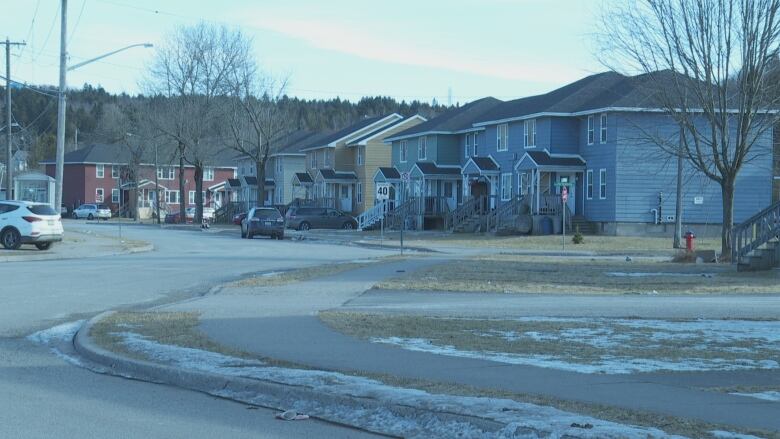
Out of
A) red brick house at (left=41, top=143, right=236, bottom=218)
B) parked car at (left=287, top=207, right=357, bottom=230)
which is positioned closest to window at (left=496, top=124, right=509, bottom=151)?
parked car at (left=287, top=207, right=357, bottom=230)

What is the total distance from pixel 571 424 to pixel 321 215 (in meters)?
58.6

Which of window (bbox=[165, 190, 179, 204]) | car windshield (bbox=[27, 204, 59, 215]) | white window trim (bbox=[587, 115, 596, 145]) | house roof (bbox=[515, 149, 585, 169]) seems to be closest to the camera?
car windshield (bbox=[27, 204, 59, 215])

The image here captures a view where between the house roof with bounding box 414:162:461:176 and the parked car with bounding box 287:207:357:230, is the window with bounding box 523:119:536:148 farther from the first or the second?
the parked car with bounding box 287:207:357:230

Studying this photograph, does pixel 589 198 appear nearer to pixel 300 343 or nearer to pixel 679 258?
pixel 679 258

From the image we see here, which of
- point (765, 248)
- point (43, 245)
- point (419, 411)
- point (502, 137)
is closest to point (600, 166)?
point (502, 137)

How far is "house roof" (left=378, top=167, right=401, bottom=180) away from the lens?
69.8m

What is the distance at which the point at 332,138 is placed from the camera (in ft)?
275

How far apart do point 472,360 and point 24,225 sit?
2764cm

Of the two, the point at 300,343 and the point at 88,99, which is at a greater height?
the point at 88,99

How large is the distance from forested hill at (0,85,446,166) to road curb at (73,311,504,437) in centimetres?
9884

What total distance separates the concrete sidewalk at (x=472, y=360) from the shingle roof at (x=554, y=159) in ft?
99.2

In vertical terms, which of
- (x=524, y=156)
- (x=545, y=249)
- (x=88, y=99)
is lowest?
(x=545, y=249)

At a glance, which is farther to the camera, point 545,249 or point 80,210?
point 80,210

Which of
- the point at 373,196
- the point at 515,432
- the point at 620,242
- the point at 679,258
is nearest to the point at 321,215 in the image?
the point at 373,196
